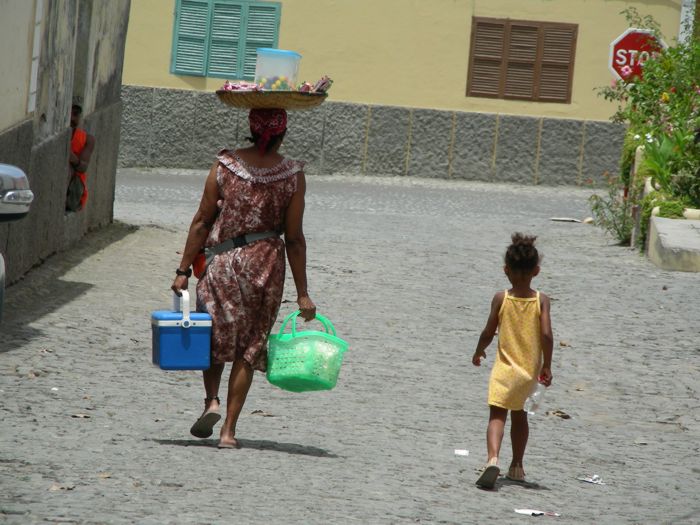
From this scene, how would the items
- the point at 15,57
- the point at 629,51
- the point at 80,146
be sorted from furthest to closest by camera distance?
1. the point at 629,51
2. the point at 80,146
3. the point at 15,57

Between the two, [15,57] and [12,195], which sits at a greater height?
[15,57]

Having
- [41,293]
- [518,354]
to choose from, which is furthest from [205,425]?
[41,293]

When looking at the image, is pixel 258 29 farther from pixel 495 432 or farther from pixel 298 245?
pixel 495 432

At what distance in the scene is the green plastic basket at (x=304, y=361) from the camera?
7.19 meters

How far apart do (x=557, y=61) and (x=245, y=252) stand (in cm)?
1800

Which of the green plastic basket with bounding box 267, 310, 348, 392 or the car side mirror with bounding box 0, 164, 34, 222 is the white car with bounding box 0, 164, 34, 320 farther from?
the green plastic basket with bounding box 267, 310, 348, 392

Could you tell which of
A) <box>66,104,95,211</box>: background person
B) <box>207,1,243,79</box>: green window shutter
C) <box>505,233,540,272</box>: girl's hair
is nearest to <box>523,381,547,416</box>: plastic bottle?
<box>505,233,540,272</box>: girl's hair

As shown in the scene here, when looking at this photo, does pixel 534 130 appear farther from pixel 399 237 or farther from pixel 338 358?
pixel 338 358

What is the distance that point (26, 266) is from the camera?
1209cm

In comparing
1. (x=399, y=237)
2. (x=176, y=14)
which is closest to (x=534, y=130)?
(x=176, y=14)

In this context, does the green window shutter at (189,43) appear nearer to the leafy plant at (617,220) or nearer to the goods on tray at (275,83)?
the leafy plant at (617,220)

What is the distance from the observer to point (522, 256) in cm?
694

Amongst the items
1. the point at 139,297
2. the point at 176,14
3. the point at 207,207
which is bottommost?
the point at 139,297

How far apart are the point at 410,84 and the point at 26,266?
13.3 meters
